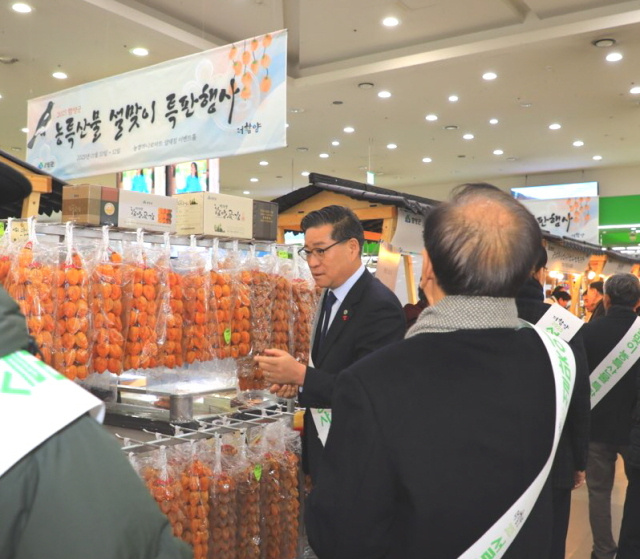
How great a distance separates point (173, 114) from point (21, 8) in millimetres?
4326

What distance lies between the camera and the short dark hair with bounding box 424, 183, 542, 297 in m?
1.42

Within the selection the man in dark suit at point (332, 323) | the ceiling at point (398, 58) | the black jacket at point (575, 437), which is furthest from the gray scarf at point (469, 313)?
the ceiling at point (398, 58)

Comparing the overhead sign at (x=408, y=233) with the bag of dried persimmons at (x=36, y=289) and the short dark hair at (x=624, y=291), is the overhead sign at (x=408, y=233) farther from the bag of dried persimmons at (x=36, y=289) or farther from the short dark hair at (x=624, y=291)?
the bag of dried persimmons at (x=36, y=289)

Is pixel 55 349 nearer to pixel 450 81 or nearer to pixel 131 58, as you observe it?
pixel 131 58

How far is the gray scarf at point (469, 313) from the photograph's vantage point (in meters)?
1.45

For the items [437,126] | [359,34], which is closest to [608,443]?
[359,34]

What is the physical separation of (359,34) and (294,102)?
2436 millimetres

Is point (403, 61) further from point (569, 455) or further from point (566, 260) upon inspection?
point (569, 455)

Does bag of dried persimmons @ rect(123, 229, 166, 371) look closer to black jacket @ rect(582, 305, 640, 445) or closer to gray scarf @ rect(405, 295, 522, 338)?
gray scarf @ rect(405, 295, 522, 338)

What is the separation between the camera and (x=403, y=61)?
9.05 metres

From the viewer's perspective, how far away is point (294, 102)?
35.6 feet

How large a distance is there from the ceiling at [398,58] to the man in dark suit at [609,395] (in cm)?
470

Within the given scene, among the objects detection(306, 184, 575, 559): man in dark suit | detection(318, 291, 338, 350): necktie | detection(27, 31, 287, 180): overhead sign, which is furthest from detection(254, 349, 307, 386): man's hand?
detection(27, 31, 287, 180): overhead sign

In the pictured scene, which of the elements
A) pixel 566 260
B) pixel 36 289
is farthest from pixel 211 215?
pixel 566 260
